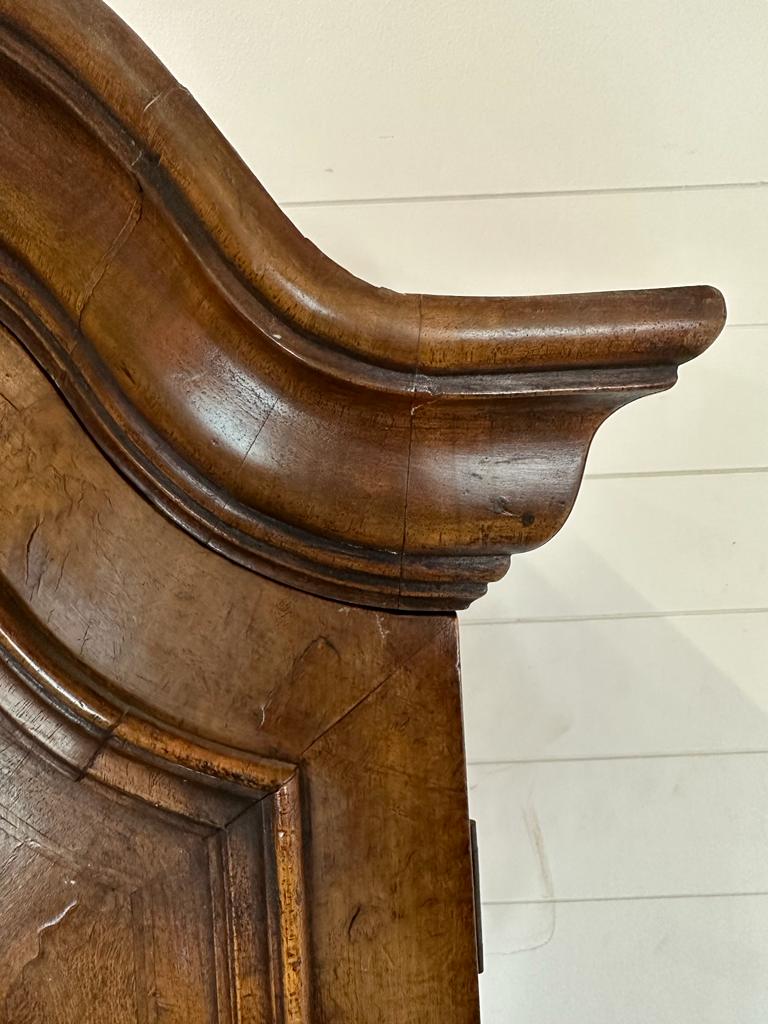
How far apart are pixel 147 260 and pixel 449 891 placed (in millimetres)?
304

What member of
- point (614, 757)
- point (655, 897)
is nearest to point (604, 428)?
point (614, 757)

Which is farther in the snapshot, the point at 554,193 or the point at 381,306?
the point at 554,193

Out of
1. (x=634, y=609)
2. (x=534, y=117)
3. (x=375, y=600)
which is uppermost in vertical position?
(x=534, y=117)

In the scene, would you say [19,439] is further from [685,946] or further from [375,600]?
[685,946]

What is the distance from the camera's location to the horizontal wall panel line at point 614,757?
865 mm

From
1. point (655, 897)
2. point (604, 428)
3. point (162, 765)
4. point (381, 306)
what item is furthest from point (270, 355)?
point (655, 897)

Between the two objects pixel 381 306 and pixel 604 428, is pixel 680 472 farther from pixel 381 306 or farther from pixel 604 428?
pixel 381 306

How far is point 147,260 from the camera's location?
36cm

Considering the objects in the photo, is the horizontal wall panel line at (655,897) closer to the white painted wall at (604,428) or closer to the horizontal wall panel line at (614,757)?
the white painted wall at (604,428)

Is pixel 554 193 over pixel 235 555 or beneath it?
over

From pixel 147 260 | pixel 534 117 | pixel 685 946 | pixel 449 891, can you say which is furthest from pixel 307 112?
pixel 685 946

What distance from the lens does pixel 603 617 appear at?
2.86 ft

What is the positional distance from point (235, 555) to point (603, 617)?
1.88ft

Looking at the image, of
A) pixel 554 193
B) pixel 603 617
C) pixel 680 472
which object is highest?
pixel 554 193
